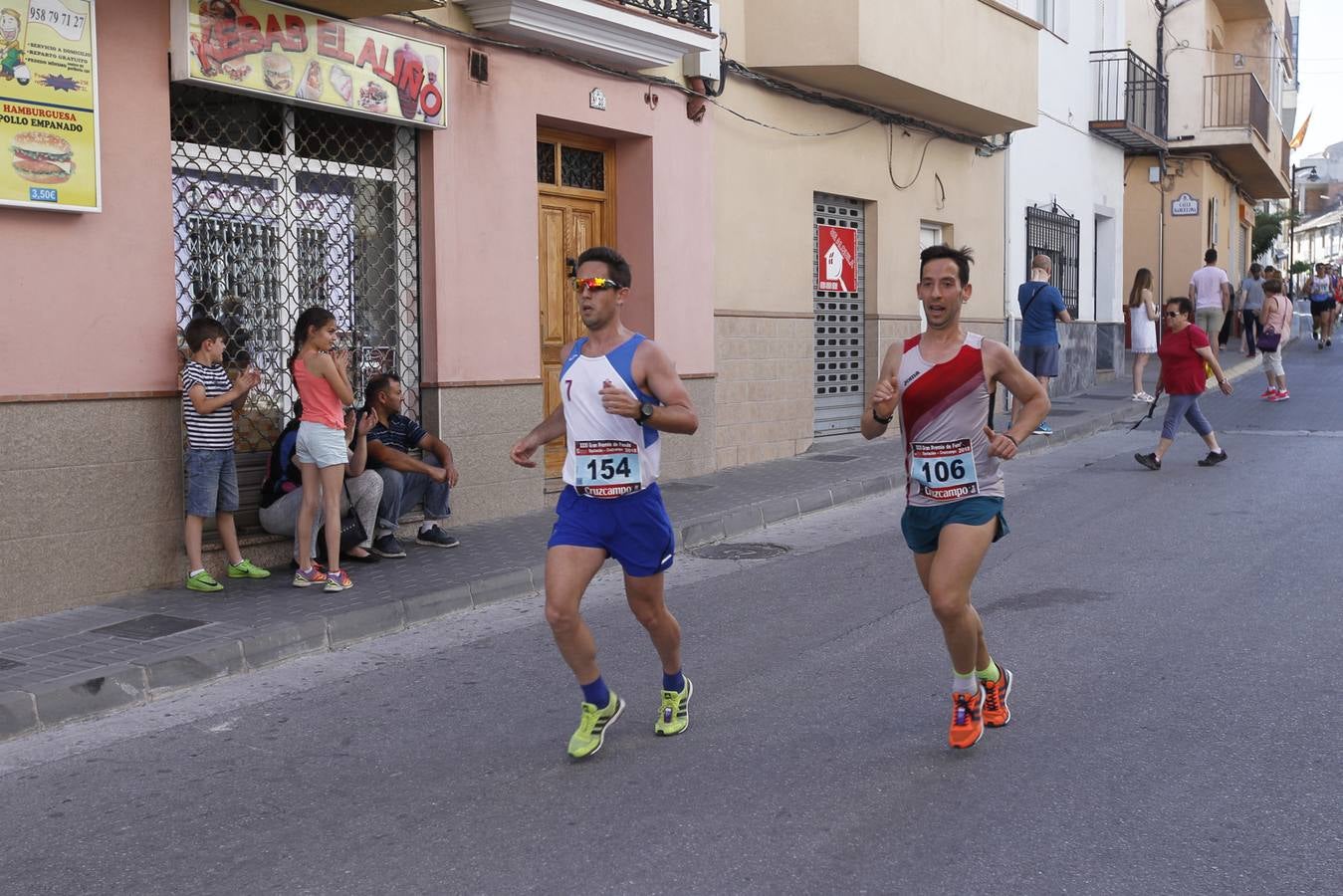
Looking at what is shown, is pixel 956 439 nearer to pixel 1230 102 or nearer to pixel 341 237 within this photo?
pixel 341 237

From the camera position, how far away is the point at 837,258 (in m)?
15.5

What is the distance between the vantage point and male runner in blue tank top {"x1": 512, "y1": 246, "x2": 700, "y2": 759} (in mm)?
5090

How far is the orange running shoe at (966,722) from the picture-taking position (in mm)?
5031

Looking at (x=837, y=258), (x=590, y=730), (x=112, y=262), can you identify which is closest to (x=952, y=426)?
(x=590, y=730)

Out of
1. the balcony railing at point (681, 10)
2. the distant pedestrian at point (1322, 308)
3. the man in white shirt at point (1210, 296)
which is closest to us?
the balcony railing at point (681, 10)

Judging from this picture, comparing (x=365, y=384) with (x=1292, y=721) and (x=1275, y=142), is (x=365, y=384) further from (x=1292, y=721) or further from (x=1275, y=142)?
(x=1275, y=142)

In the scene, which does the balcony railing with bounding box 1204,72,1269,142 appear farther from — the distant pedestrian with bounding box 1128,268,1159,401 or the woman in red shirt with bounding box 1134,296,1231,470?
the woman in red shirt with bounding box 1134,296,1231,470

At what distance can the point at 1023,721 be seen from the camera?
5.38 metres

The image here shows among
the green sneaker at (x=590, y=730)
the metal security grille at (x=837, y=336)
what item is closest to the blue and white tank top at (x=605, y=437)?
the green sneaker at (x=590, y=730)

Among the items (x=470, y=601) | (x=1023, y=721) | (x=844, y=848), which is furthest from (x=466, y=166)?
(x=844, y=848)

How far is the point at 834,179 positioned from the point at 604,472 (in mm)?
10499

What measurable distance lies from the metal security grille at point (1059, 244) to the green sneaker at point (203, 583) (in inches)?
583

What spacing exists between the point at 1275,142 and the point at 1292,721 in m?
34.3

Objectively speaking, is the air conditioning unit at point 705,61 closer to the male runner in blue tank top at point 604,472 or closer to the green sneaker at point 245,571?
the green sneaker at point 245,571
